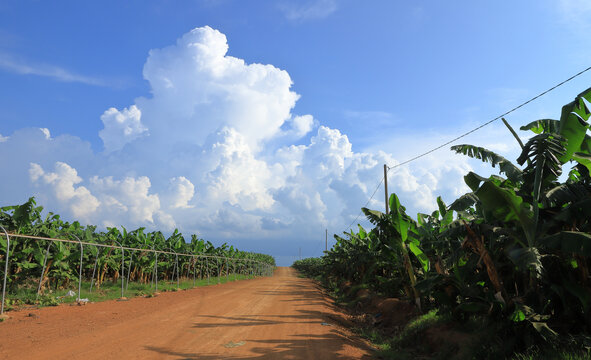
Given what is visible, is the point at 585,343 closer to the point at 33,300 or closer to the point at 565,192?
the point at 565,192

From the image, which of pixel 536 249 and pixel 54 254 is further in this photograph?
pixel 54 254

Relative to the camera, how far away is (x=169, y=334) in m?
8.18

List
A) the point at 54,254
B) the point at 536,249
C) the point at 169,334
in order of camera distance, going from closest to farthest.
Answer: the point at 536,249, the point at 169,334, the point at 54,254

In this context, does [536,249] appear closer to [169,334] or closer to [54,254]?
[169,334]

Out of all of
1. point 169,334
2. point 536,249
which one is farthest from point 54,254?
point 536,249

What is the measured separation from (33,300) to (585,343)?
1541 centimetres

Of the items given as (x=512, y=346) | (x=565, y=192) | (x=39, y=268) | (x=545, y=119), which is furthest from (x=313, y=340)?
(x=39, y=268)

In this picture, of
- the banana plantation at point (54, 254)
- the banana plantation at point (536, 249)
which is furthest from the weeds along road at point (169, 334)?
the banana plantation at point (536, 249)

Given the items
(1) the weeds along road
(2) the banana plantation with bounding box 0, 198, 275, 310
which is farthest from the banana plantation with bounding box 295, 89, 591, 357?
(2) the banana plantation with bounding box 0, 198, 275, 310

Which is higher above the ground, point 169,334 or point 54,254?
point 54,254

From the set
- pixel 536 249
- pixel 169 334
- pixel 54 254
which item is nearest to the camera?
pixel 536 249

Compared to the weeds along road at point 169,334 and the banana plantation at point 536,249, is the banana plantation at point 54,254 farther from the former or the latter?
the banana plantation at point 536,249

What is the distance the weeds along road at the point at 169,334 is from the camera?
21.6 ft

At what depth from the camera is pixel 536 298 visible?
6340mm
